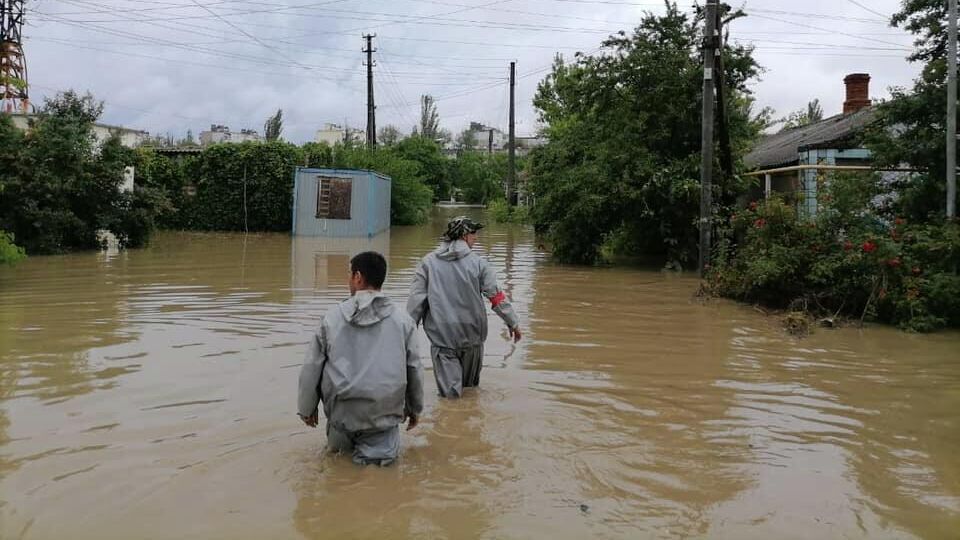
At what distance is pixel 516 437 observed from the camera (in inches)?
220

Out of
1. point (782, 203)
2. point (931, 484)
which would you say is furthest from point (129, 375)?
point (782, 203)

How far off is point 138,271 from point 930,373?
1364 cm

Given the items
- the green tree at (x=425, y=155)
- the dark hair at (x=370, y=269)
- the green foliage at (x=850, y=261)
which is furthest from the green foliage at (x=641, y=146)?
the green tree at (x=425, y=155)

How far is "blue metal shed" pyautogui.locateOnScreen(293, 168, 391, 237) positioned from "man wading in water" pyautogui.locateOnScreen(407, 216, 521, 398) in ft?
73.0

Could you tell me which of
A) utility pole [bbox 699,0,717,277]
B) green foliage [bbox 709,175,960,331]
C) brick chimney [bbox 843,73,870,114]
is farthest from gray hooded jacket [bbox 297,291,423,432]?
brick chimney [bbox 843,73,870,114]

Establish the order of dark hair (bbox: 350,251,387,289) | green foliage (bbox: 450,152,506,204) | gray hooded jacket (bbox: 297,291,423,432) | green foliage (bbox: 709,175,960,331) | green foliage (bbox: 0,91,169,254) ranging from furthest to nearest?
green foliage (bbox: 450,152,506,204) → green foliage (bbox: 0,91,169,254) → green foliage (bbox: 709,175,960,331) → dark hair (bbox: 350,251,387,289) → gray hooded jacket (bbox: 297,291,423,432)

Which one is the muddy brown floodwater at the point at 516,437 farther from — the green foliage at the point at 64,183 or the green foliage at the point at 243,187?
the green foliage at the point at 243,187

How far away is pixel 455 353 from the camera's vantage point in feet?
21.3

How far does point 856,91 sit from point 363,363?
23.4 m

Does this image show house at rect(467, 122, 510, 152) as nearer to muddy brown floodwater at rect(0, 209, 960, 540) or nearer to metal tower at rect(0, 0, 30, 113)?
metal tower at rect(0, 0, 30, 113)

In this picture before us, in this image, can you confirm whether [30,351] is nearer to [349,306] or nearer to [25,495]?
[25,495]

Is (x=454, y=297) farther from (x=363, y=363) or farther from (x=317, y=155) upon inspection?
(x=317, y=155)

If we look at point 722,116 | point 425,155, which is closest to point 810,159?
point 722,116

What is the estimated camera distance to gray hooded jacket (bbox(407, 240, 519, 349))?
20.8 feet
